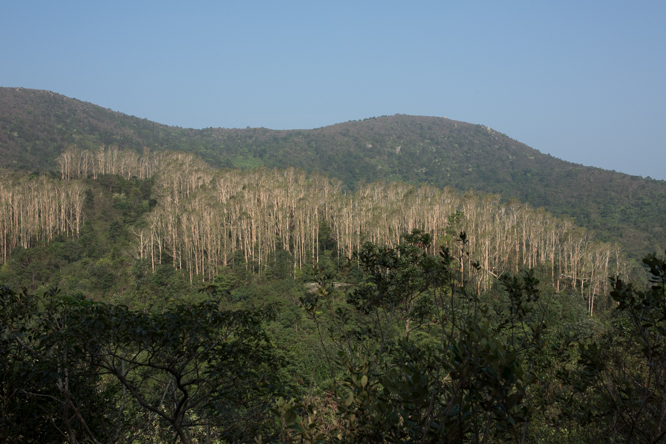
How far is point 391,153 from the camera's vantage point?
137 meters

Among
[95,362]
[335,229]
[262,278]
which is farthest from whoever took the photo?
[335,229]

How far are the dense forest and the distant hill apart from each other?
105cm

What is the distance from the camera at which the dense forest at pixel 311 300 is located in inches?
122

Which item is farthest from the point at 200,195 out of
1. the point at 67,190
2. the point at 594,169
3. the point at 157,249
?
the point at 594,169

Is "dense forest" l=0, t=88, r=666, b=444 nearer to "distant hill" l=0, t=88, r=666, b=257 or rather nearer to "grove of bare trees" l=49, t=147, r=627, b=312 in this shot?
"grove of bare trees" l=49, t=147, r=627, b=312

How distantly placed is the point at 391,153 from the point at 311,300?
13535 centimetres

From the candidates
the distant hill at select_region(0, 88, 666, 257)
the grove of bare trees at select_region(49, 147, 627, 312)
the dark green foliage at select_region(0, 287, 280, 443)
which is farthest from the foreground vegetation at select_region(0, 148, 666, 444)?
the distant hill at select_region(0, 88, 666, 257)

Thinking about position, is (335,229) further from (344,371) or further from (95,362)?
(95,362)

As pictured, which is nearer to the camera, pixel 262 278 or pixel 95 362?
pixel 95 362

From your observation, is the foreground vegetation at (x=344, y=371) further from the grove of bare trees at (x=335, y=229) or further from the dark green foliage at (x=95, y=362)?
the grove of bare trees at (x=335, y=229)

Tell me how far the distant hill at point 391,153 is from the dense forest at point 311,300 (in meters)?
1.05

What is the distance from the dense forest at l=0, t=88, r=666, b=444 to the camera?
309 centimetres

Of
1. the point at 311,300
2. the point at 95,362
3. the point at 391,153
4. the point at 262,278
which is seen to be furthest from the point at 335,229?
the point at 391,153

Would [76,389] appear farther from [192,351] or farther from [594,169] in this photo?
[594,169]
